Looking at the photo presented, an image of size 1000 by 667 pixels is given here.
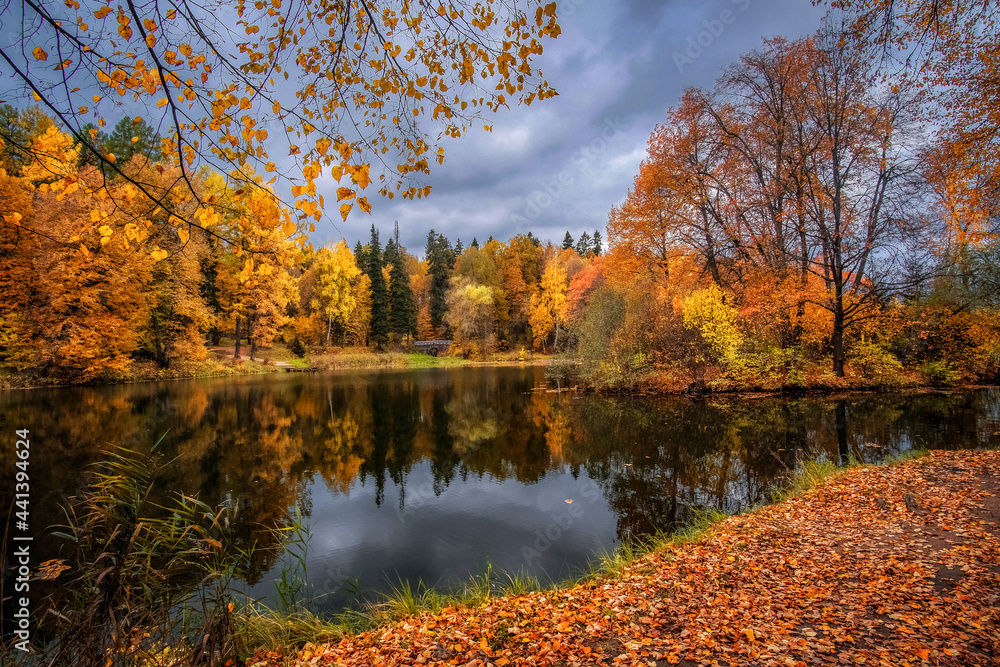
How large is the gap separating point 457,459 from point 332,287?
35.5 m

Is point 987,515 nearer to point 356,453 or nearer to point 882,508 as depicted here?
point 882,508

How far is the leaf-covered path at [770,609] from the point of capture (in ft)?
10.6

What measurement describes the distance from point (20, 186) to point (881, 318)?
36.3 meters

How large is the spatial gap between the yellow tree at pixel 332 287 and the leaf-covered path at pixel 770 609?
4174 cm

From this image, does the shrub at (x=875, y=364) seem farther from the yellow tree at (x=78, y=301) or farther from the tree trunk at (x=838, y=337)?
the yellow tree at (x=78, y=301)

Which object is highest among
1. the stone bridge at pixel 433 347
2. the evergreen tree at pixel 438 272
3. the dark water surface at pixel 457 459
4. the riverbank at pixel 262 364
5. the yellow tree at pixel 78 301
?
the evergreen tree at pixel 438 272

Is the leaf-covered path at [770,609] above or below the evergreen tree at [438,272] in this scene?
below

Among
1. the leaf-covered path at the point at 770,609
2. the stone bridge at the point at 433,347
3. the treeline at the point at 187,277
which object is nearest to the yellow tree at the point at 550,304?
the treeline at the point at 187,277

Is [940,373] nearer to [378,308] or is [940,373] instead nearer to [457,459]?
[457,459]

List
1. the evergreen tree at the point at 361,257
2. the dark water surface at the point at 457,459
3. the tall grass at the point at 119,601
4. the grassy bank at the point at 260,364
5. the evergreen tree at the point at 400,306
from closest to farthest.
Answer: the tall grass at the point at 119,601, the dark water surface at the point at 457,459, the grassy bank at the point at 260,364, the evergreen tree at the point at 400,306, the evergreen tree at the point at 361,257

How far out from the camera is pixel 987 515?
18.2ft

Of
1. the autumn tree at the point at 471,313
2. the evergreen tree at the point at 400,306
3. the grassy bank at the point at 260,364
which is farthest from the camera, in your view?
the evergreen tree at the point at 400,306

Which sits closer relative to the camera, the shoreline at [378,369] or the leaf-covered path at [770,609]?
the leaf-covered path at [770,609]

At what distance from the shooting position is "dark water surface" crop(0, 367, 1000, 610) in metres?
6.77
